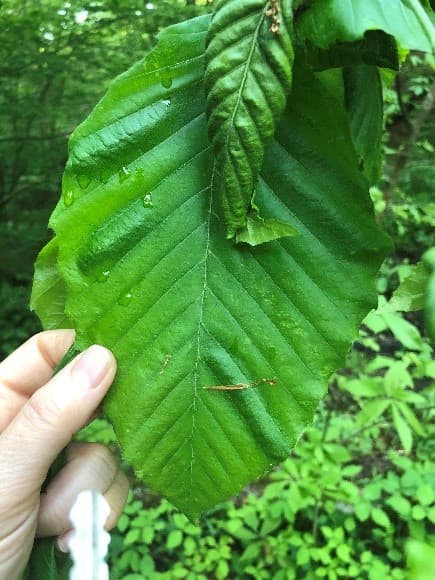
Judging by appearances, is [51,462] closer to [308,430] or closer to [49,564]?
[49,564]

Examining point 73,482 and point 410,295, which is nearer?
point 410,295

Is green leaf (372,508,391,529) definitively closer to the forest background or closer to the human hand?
the forest background

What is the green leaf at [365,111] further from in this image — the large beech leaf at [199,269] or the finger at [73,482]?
the finger at [73,482]

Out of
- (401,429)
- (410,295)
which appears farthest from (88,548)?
(401,429)

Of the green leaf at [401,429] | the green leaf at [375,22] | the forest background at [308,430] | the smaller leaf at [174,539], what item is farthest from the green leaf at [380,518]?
the green leaf at [375,22]

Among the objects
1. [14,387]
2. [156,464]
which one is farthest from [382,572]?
[156,464]

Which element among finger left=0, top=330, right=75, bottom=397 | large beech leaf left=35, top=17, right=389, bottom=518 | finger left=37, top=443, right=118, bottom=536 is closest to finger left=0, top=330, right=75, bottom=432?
finger left=0, top=330, right=75, bottom=397

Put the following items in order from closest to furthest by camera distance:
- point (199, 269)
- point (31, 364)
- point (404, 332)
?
point (199, 269) → point (31, 364) → point (404, 332)
